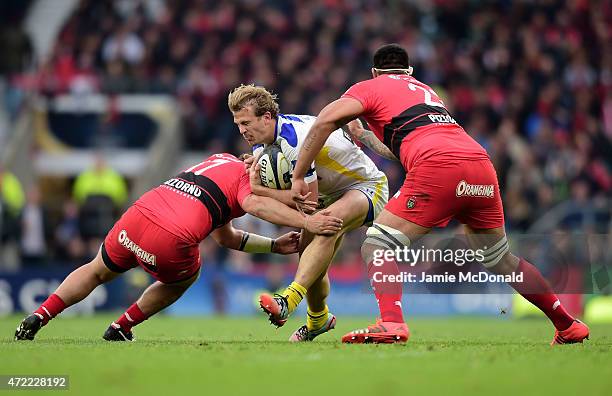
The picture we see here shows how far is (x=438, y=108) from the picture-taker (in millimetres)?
8555

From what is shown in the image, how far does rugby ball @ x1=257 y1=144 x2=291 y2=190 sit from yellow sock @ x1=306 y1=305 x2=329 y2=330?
49.8 inches

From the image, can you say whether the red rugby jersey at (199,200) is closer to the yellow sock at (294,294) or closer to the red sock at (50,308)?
the yellow sock at (294,294)

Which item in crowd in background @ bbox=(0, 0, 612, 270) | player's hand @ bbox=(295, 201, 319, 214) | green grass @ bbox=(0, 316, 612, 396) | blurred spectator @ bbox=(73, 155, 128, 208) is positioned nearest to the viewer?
green grass @ bbox=(0, 316, 612, 396)

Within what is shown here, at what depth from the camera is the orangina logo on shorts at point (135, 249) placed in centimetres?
888

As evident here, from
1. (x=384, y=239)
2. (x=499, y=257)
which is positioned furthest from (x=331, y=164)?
(x=499, y=257)

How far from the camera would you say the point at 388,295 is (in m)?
8.27

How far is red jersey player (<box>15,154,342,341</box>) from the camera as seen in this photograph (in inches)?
347

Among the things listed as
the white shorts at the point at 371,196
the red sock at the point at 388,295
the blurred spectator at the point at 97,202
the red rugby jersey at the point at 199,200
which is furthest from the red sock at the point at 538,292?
the blurred spectator at the point at 97,202

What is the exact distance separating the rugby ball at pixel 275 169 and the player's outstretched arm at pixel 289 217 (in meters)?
0.14

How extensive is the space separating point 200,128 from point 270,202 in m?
12.5

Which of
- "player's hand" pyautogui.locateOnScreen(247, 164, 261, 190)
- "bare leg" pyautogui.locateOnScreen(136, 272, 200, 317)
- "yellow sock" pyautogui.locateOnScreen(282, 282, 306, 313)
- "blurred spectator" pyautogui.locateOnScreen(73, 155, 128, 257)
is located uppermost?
"player's hand" pyautogui.locateOnScreen(247, 164, 261, 190)

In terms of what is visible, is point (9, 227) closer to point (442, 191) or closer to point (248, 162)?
point (248, 162)

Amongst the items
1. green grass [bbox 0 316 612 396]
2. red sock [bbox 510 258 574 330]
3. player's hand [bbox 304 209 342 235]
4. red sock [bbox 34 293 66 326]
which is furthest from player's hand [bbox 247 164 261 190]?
red sock [bbox 510 258 574 330]

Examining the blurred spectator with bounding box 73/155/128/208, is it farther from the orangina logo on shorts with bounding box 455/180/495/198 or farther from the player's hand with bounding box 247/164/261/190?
the orangina logo on shorts with bounding box 455/180/495/198
